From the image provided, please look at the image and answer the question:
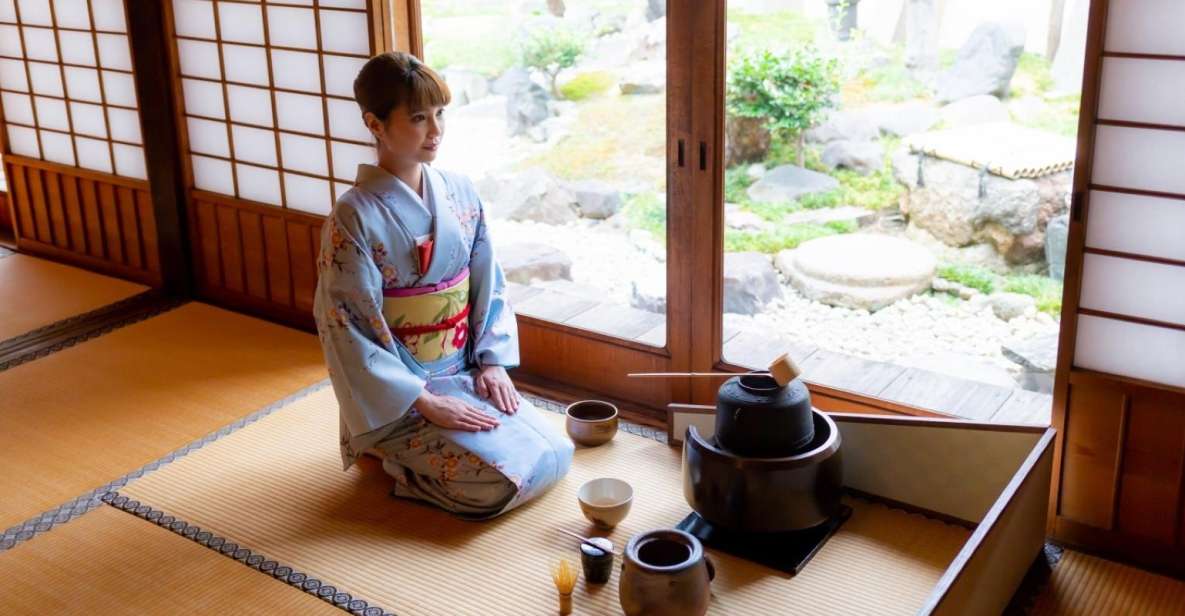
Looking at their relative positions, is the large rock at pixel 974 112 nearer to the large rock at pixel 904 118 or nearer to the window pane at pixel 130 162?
the large rock at pixel 904 118

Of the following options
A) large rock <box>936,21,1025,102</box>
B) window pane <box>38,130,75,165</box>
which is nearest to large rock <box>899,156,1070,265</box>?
large rock <box>936,21,1025,102</box>

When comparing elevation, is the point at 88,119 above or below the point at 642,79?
below

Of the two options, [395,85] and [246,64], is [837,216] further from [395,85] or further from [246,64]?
[395,85]

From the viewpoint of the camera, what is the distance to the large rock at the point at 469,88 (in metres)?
5.18

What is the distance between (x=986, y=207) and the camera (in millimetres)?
5422

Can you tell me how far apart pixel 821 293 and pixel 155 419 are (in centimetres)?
276

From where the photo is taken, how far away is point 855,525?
304cm

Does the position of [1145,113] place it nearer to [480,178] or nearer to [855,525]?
[855,525]

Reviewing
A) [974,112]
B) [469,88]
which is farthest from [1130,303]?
[469,88]

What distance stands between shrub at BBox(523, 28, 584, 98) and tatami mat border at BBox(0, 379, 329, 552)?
6.34 feet

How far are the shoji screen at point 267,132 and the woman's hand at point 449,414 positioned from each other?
1.50 meters

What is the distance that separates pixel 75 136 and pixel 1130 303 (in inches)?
186

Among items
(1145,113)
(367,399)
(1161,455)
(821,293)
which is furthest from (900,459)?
(821,293)

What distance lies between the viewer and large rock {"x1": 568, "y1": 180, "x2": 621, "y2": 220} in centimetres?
479
